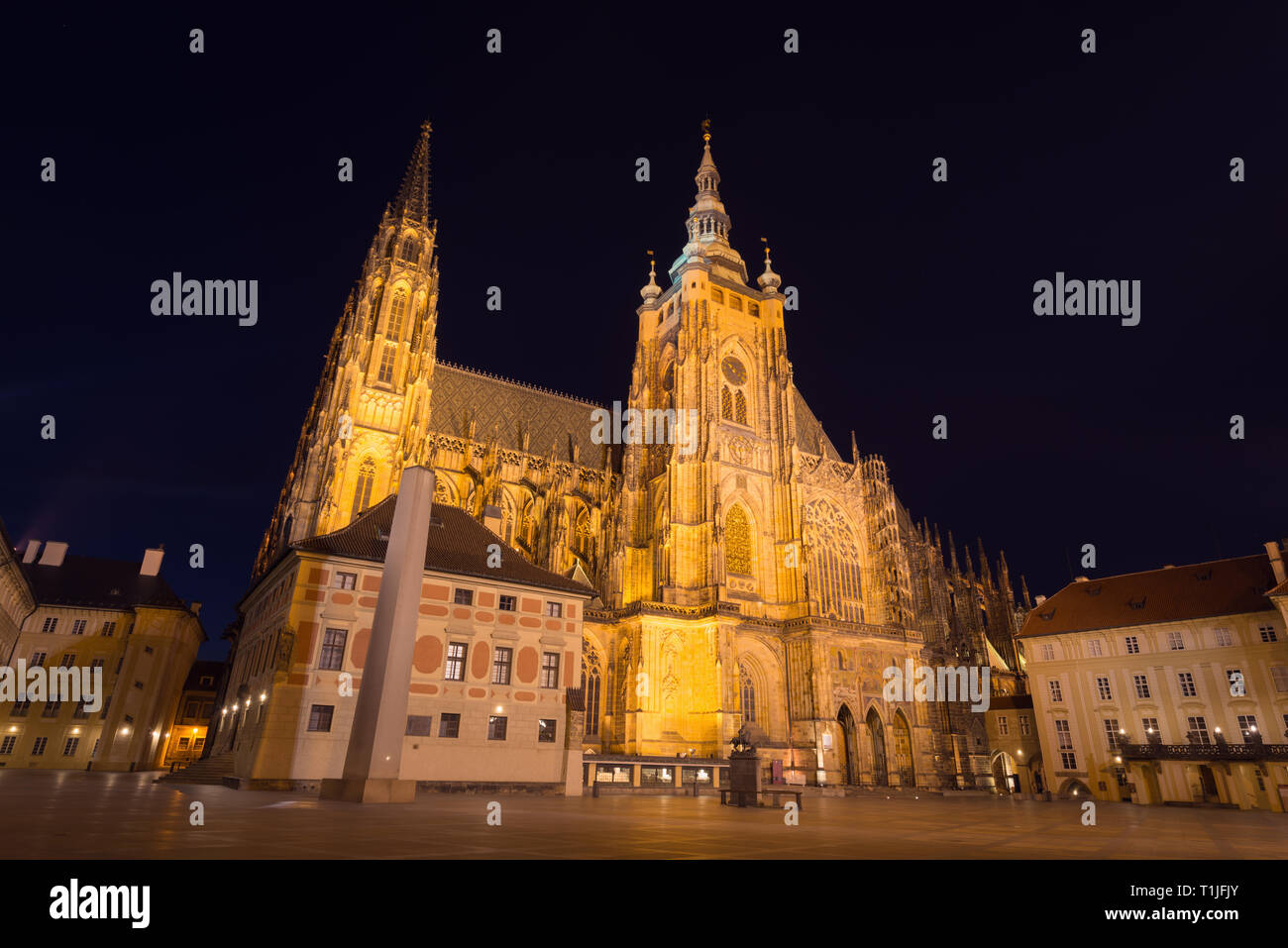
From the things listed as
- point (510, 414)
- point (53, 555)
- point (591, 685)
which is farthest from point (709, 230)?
point (53, 555)

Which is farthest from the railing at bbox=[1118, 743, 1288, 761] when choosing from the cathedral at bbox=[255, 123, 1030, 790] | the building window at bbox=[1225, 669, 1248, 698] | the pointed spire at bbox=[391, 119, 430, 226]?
the pointed spire at bbox=[391, 119, 430, 226]

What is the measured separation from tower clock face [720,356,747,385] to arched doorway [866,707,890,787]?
22932 mm

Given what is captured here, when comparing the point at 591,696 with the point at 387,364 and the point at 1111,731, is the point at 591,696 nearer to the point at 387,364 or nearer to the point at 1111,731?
the point at 387,364

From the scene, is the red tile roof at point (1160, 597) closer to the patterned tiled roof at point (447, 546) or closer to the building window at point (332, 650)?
the patterned tiled roof at point (447, 546)

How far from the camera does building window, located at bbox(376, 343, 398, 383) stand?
44406mm

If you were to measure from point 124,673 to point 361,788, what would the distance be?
38.8m

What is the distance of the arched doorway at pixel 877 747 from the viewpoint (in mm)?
40500

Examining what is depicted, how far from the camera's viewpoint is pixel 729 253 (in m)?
56.3

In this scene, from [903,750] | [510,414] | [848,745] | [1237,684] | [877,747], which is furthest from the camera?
[510,414]

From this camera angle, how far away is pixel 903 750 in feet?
137

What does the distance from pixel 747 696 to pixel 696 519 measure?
10.7 metres

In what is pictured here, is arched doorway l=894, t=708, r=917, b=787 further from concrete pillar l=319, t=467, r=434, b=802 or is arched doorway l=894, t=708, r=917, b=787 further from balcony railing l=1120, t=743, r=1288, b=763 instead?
concrete pillar l=319, t=467, r=434, b=802

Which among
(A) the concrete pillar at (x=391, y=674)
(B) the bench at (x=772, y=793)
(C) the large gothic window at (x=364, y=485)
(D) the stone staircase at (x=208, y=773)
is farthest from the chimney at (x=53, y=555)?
(B) the bench at (x=772, y=793)
